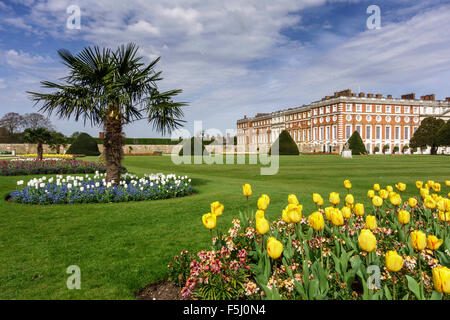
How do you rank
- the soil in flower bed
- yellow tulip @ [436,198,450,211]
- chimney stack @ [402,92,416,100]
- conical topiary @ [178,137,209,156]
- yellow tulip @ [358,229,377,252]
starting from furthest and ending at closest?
chimney stack @ [402,92,416,100] < conical topiary @ [178,137,209,156] < yellow tulip @ [436,198,450,211] < the soil in flower bed < yellow tulip @ [358,229,377,252]

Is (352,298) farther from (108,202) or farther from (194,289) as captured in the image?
(108,202)

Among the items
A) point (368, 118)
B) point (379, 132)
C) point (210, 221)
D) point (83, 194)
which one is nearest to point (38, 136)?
point (83, 194)

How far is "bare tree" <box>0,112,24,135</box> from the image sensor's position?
59.8 m

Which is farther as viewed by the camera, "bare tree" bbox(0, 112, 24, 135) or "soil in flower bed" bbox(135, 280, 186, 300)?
"bare tree" bbox(0, 112, 24, 135)

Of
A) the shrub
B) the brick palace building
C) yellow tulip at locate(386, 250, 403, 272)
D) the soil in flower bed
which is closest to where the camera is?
yellow tulip at locate(386, 250, 403, 272)

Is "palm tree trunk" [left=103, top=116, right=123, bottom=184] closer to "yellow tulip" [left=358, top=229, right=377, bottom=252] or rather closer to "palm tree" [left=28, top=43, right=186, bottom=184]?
"palm tree" [left=28, top=43, right=186, bottom=184]

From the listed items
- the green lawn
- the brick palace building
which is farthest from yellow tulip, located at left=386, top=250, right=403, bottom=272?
the brick palace building

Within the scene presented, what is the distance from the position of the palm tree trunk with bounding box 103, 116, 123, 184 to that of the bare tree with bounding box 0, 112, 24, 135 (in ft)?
206

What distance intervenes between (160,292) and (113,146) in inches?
266

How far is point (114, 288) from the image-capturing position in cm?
330

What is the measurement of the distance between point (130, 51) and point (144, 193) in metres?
4.29

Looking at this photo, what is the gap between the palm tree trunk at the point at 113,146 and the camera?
908 cm
